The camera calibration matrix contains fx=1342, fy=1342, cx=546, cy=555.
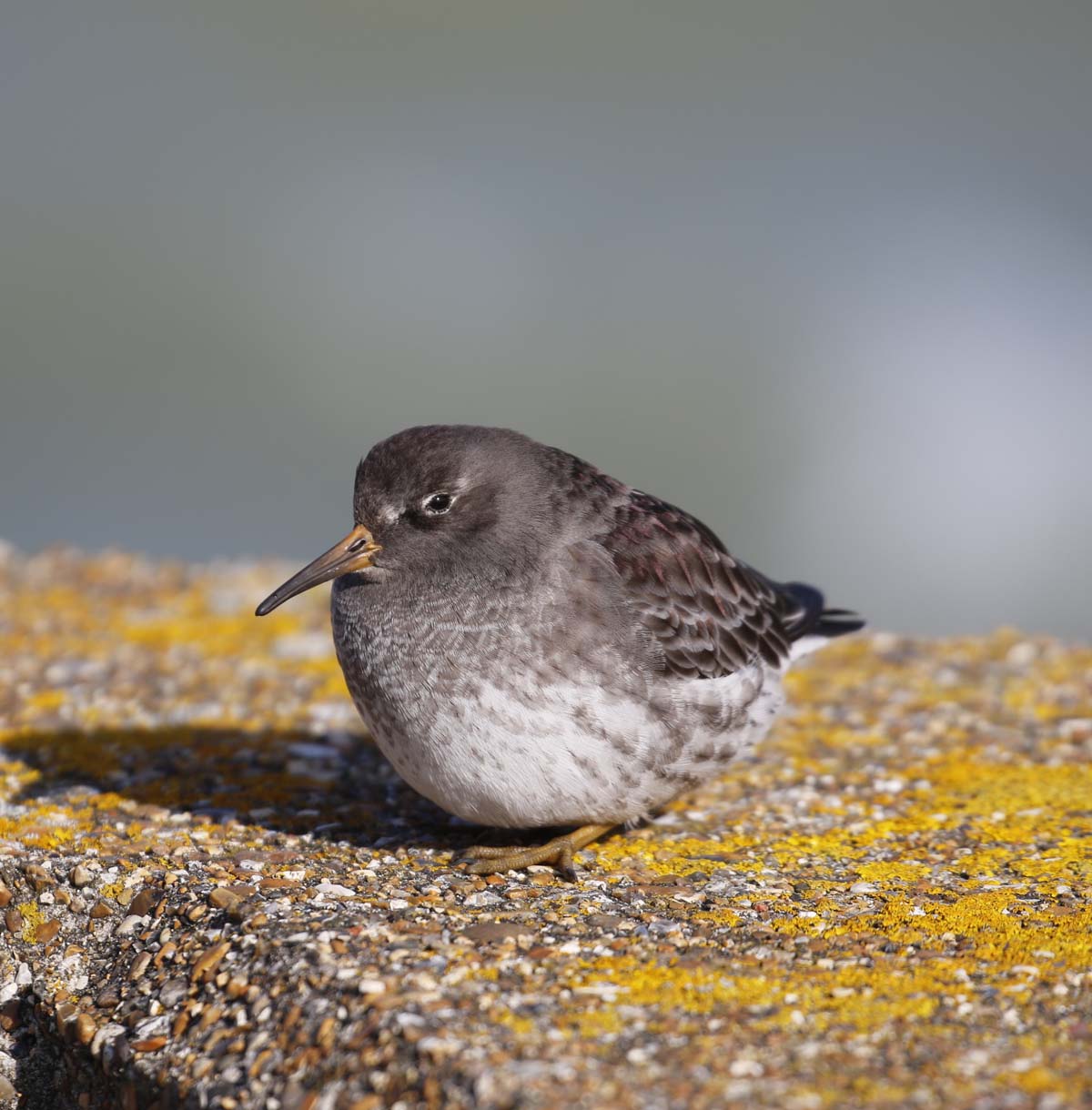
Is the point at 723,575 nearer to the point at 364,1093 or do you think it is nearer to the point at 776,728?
the point at 776,728

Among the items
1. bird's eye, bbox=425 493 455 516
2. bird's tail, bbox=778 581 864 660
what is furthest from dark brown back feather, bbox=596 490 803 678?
bird's eye, bbox=425 493 455 516

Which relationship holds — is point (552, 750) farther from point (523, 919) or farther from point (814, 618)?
point (814, 618)

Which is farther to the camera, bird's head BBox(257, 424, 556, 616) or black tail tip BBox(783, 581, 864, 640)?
black tail tip BBox(783, 581, 864, 640)

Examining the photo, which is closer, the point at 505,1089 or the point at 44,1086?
the point at 505,1089

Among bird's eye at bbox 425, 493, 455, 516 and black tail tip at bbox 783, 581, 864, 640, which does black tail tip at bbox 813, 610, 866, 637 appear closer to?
black tail tip at bbox 783, 581, 864, 640

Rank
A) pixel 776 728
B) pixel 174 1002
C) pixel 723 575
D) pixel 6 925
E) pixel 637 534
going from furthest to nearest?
pixel 776 728, pixel 723 575, pixel 637 534, pixel 6 925, pixel 174 1002

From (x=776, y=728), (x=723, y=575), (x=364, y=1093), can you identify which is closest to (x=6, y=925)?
(x=364, y=1093)

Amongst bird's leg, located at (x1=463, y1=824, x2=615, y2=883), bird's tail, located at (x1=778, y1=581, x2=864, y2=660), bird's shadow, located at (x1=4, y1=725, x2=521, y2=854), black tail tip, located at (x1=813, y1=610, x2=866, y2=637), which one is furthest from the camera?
black tail tip, located at (x1=813, y1=610, x2=866, y2=637)
